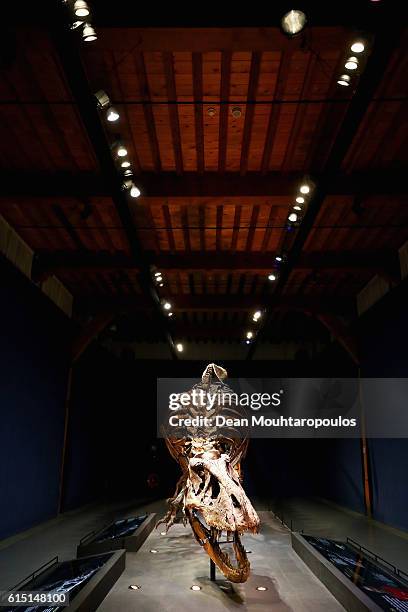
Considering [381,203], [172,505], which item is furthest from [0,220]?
[381,203]

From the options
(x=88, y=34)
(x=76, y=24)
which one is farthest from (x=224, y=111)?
(x=76, y=24)

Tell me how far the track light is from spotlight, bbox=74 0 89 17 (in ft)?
8.25

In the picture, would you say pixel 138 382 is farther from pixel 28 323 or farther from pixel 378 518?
pixel 378 518

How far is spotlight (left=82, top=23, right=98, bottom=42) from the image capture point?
406cm

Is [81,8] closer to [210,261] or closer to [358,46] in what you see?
[358,46]

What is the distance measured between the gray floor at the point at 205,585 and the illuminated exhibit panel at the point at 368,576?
1.02 feet

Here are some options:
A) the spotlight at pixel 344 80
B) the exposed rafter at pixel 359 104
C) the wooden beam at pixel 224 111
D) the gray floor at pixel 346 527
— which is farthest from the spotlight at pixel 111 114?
the gray floor at pixel 346 527

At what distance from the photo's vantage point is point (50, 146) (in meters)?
6.33

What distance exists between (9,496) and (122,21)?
7556 millimetres

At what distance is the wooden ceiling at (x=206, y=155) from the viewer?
4.83 metres

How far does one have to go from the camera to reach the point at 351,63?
4.47m

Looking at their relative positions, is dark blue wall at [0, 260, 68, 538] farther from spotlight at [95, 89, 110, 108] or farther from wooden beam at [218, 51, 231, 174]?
wooden beam at [218, 51, 231, 174]

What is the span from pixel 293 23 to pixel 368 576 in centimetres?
525

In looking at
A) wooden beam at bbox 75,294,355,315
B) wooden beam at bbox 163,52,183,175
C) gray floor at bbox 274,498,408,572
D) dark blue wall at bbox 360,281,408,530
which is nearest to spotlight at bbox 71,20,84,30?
wooden beam at bbox 163,52,183,175
